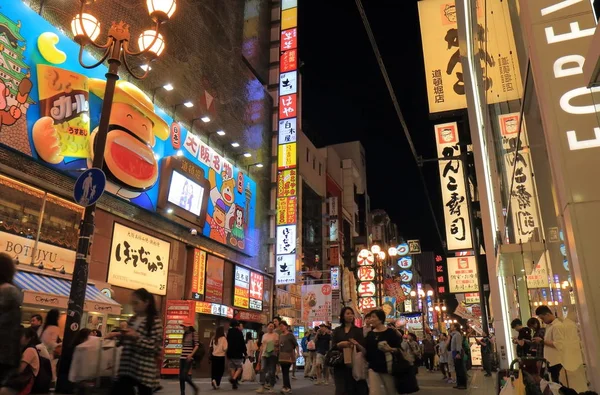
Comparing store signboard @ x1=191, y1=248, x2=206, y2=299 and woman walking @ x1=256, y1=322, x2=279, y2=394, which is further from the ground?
store signboard @ x1=191, y1=248, x2=206, y2=299

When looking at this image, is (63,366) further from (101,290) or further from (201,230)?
(201,230)

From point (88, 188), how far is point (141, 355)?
163 inches

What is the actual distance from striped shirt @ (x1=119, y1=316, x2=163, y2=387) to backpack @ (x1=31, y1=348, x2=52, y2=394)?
464 centimetres

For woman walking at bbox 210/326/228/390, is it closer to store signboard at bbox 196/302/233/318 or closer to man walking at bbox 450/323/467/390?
store signboard at bbox 196/302/233/318

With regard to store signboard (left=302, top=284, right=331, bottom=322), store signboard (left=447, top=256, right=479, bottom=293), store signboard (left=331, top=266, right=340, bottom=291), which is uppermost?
store signboard (left=331, top=266, right=340, bottom=291)

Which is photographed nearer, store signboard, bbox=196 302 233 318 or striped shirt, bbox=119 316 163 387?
striped shirt, bbox=119 316 163 387

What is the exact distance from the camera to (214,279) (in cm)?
2119

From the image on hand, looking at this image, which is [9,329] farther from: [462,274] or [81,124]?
[462,274]

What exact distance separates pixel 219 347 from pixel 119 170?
6.73 metres

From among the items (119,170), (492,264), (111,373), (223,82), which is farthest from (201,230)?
(111,373)

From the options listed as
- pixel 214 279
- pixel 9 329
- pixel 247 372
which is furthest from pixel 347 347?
pixel 214 279

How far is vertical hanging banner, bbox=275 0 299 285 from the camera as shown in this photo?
25938mm

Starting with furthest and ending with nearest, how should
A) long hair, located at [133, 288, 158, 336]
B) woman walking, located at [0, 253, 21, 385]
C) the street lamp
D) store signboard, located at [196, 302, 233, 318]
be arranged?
store signboard, located at [196, 302, 233, 318] → the street lamp → long hair, located at [133, 288, 158, 336] → woman walking, located at [0, 253, 21, 385]

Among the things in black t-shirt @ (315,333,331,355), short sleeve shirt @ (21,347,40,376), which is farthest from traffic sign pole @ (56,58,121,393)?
black t-shirt @ (315,333,331,355)
